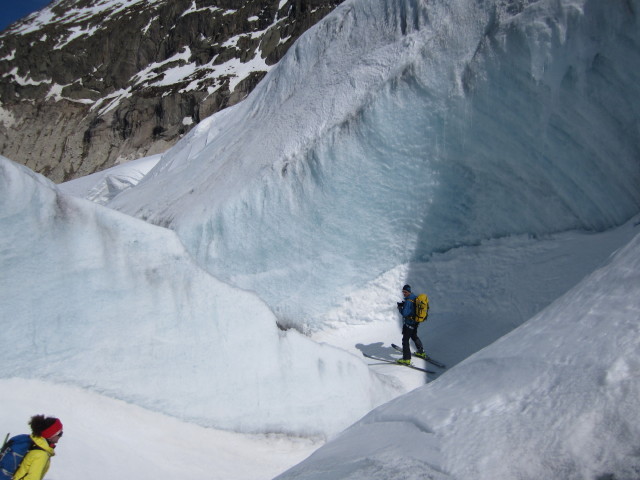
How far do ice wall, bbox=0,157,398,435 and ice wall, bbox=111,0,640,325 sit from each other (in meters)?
2.82

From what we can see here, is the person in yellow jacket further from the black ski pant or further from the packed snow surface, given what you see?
the black ski pant

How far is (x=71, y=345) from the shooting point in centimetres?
339

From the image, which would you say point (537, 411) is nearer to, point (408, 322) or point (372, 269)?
point (408, 322)

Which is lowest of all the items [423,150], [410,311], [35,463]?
[35,463]

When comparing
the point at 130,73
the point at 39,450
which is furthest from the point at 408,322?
the point at 130,73

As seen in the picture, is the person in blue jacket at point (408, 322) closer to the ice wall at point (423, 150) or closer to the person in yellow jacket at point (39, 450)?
the ice wall at point (423, 150)

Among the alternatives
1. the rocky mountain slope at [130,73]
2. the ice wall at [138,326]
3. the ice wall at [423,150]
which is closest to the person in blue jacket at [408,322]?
the ice wall at [423,150]

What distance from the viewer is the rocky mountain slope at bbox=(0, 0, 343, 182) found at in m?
36.1

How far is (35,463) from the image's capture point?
88.4 inches

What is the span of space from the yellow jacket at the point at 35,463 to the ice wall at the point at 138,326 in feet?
3.72

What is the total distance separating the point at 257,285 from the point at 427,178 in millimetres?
2910

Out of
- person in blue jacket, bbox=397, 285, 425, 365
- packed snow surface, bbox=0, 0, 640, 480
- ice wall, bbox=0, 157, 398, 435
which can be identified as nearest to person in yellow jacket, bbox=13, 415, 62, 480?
packed snow surface, bbox=0, 0, 640, 480

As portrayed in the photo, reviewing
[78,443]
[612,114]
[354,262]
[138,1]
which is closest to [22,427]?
→ [78,443]

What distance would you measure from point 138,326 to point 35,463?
144 centimetres
